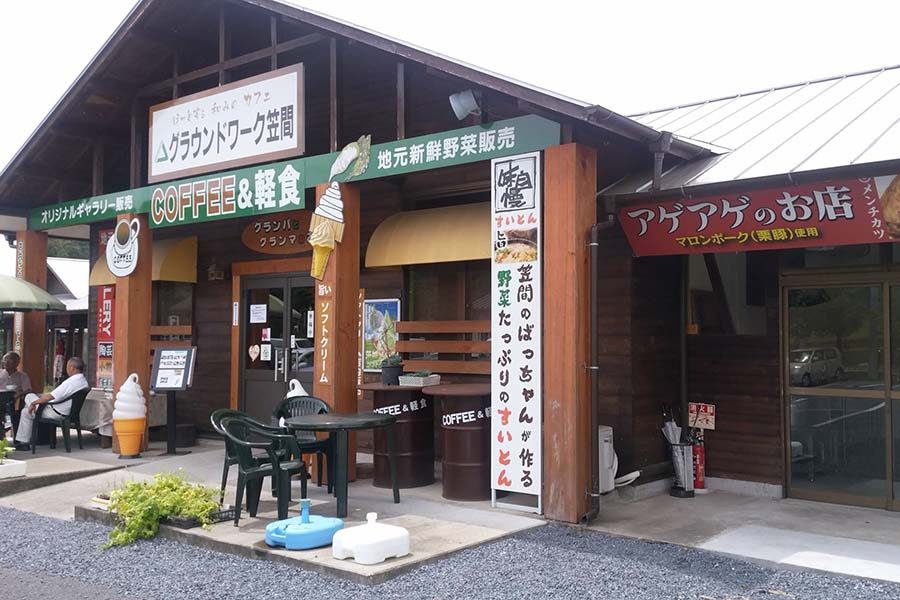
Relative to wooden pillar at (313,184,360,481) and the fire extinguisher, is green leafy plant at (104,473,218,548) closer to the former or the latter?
wooden pillar at (313,184,360,481)

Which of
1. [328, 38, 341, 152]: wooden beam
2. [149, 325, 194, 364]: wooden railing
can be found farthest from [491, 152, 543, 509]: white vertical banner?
[149, 325, 194, 364]: wooden railing

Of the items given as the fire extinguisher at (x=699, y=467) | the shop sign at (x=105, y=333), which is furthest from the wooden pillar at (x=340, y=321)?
the shop sign at (x=105, y=333)

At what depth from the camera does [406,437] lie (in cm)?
817

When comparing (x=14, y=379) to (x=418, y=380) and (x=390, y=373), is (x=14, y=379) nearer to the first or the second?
(x=390, y=373)

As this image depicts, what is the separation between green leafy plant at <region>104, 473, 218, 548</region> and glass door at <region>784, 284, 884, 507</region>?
5384mm

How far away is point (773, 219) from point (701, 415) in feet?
8.35

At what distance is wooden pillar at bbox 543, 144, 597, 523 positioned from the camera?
21.5 feet

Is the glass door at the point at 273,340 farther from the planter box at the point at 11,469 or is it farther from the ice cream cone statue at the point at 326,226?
the planter box at the point at 11,469

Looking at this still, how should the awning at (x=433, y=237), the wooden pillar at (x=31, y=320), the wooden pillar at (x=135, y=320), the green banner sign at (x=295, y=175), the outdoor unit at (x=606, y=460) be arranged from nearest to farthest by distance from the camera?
the green banner sign at (x=295, y=175) → the outdoor unit at (x=606, y=460) → the awning at (x=433, y=237) → the wooden pillar at (x=135, y=320) → the wooden pillar at (x=31, y=320)

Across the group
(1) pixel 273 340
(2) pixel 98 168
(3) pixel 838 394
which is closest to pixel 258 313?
(1) pixel 273 340

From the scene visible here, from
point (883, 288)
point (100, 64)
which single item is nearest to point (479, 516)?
point (883, 288)

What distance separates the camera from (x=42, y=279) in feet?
41.4

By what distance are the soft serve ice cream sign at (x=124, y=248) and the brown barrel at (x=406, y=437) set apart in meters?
4.14

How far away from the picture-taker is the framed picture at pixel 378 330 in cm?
1003
